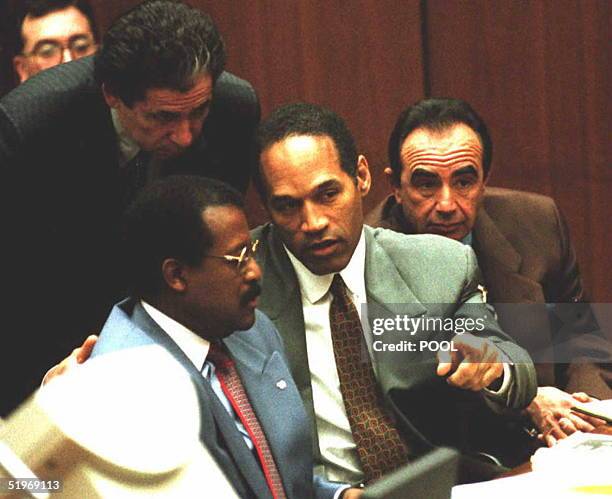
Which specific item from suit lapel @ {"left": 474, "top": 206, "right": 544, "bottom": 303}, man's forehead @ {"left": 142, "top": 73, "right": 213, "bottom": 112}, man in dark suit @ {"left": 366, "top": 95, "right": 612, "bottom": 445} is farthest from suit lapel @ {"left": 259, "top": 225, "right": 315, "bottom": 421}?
suit lapel @ {"left": 474, "top": 206, "right": 544, "bottom": 303}

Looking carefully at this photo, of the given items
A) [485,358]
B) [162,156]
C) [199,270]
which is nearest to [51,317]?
[162,156]

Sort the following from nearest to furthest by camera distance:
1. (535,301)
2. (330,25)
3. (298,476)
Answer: (298,476) → (535,301) → (330,25)

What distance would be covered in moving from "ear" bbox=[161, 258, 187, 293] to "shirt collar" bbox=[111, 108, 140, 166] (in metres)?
0.58

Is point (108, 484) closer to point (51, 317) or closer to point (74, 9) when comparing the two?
point (51, 317)

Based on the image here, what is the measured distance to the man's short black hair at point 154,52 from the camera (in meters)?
2.06

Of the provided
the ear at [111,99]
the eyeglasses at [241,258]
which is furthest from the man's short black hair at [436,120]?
the eyeglasses at [241,258]

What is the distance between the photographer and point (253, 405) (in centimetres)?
174

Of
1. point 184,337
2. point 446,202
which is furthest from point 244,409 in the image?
point 446,202

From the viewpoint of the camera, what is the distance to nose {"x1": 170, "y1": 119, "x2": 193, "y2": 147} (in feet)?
6.97

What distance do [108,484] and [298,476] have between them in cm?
110

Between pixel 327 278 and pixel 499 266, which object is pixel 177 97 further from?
pixel 499 266

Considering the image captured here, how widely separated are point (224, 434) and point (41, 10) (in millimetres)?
1362

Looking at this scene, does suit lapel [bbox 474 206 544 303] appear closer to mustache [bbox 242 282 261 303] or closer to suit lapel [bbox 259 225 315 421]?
suit lapel [bbox 259 225 315 421]

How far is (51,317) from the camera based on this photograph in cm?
221
